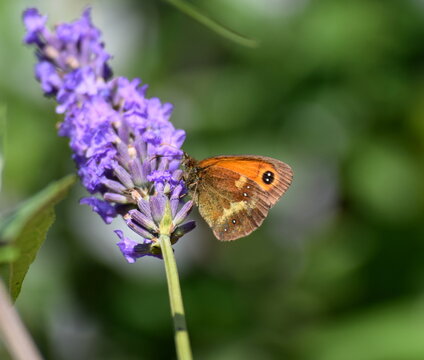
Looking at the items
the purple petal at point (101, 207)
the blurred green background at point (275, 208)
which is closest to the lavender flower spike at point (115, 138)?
the purple petal at point (101, 207)

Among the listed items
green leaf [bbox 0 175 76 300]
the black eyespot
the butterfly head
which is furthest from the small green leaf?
the black eyespot

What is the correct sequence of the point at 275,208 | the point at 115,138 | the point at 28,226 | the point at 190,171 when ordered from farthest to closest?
the point at 275,208 → the point at 190,171 → the point at 115,138 → the point at 28,226

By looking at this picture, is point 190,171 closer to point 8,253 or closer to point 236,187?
point 236,187

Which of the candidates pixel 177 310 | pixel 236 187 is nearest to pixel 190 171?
pixel 236 187

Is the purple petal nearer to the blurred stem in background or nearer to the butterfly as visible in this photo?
the butterfly

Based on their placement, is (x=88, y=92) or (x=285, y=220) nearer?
(x=88, y=92)

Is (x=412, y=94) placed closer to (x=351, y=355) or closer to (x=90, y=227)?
(x=351, y=355)

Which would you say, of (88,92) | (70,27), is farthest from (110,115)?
(70,27)
